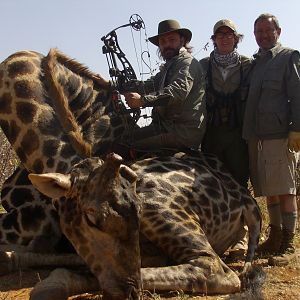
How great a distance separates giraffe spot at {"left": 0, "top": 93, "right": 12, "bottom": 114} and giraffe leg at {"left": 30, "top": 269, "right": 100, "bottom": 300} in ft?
7.46

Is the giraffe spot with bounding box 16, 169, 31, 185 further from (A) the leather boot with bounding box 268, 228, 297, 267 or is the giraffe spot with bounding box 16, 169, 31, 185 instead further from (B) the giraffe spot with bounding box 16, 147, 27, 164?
(A) the leather boot with bounding box 268, 228, 297, 267

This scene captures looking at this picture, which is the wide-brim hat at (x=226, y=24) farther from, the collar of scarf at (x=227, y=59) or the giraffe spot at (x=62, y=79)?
the giraffe spot at (x=62, y=79)

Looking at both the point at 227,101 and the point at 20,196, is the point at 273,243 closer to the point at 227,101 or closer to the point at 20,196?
the point at 227,101

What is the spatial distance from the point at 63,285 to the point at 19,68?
281 centimetres

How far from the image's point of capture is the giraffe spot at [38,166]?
5848mm

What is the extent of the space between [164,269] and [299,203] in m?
5.61

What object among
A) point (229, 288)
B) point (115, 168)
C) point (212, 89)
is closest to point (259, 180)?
point (212, 89)

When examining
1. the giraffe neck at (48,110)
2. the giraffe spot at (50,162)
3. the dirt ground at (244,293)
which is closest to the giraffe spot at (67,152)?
the giraffe neck at (48,110)

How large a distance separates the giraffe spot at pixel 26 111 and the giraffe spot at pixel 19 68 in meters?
0.37

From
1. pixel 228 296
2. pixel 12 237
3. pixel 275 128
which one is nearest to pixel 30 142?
pixel 12 237

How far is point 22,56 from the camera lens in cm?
644

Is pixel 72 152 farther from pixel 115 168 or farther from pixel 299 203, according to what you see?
pixel 299 203

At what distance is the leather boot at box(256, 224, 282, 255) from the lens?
669 cm

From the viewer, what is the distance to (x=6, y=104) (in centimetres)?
615
